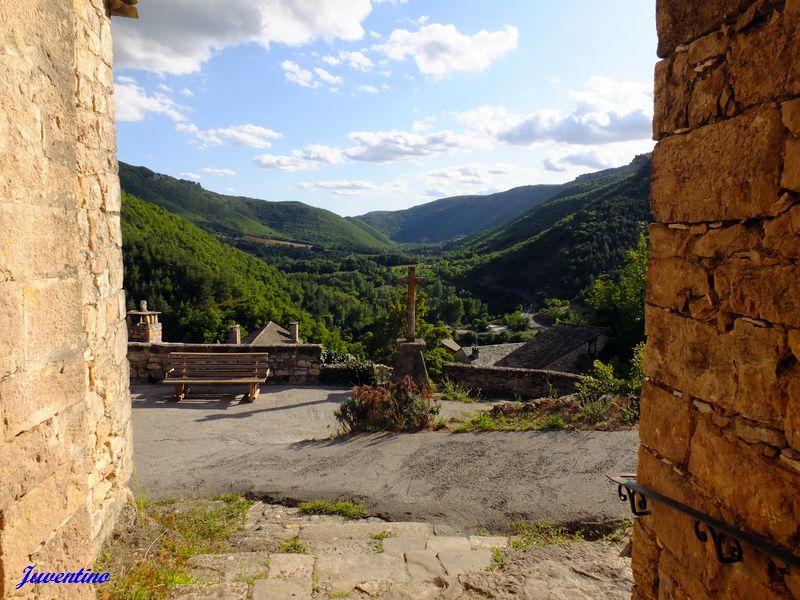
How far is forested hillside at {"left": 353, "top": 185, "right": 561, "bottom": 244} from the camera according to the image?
160875 millimetres

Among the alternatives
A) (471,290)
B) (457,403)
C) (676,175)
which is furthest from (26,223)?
(471,290)

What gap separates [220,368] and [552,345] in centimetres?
1575

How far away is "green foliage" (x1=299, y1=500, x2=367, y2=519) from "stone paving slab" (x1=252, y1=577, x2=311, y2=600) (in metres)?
1.55

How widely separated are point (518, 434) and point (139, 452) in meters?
5.01

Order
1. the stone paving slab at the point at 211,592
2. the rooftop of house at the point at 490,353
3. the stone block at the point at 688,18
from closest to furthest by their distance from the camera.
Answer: the stone block at the point at 688,18
the stone paving slab at the point at 211,592
the rooftop of house at the point at 490,353

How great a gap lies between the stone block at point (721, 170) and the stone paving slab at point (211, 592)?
310cm

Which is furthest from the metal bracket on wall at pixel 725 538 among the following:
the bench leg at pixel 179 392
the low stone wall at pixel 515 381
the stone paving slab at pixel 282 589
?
the bench leg at pixel 179 392

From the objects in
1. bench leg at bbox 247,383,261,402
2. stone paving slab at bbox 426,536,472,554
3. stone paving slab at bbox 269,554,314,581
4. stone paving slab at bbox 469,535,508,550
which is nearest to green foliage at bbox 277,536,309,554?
stone paving slab at bbox 269,554,314,581

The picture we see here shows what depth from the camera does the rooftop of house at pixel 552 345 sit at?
21.7 meters

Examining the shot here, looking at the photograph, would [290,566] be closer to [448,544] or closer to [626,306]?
[448,544]

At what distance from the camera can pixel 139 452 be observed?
289 inches

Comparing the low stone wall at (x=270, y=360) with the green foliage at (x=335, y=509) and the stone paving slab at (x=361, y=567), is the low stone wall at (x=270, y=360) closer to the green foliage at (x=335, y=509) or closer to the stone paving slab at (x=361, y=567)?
the green foliage at (x=335, y=509)

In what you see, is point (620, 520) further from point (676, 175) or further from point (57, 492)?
point (57, 492)

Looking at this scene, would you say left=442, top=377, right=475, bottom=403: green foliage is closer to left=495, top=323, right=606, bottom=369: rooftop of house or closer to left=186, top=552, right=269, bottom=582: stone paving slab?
left=186, top=552, right=269, bottom=582: stone paving slab
